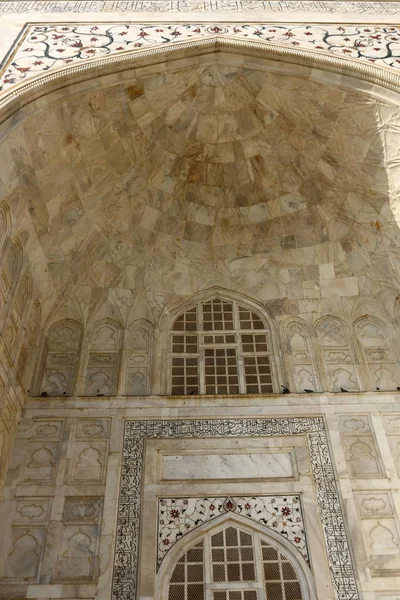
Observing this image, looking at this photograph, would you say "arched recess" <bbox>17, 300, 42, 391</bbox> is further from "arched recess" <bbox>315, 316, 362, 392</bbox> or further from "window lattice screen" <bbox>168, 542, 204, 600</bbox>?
"arched recess" <bbox>315, 316, 362, 392</bbox>

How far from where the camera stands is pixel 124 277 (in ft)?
27.2

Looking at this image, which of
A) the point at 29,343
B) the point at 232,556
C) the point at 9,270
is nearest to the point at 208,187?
the point at 9,270

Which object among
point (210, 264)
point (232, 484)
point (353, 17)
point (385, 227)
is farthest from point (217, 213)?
point (232, 484)

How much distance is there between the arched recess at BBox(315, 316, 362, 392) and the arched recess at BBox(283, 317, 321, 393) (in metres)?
0.16

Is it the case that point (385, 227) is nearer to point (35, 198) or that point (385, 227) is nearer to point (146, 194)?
point (146, 194)

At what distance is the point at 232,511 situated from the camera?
240 inches

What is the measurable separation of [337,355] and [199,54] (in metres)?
A: 4.69

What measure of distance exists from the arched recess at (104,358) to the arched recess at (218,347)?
0.60 m

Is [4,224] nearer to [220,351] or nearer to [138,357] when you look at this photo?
[138,357]

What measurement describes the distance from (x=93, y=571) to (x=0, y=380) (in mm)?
2378

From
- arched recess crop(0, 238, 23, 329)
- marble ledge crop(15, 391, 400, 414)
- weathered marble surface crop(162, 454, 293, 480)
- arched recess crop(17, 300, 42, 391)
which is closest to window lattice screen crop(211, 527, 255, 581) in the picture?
weathered marble surface crop(162, 454, 293, 480)

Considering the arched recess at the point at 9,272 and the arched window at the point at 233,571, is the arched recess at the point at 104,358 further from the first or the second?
the arched window at the point at 233,571

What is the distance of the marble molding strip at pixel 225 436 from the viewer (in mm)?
5648

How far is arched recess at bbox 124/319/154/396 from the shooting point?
728 centimetres
